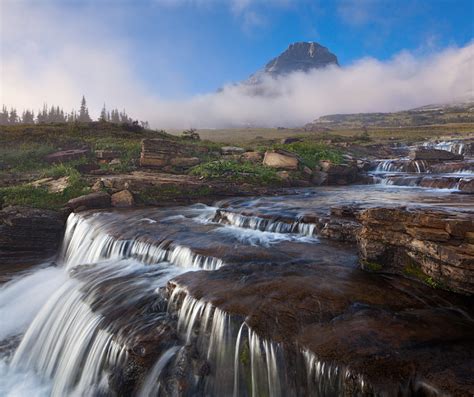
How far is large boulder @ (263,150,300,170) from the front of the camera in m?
26.6

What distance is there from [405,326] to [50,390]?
320 inches

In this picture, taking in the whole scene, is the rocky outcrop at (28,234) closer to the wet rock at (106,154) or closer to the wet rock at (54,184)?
the wet rock at (54,184)

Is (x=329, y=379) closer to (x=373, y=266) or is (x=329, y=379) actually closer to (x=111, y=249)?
(x=373, y=266)

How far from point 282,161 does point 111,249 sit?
1667cm

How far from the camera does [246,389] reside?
6.18m

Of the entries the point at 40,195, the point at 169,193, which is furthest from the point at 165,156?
the point at 40,195

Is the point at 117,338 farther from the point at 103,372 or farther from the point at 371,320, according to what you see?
the point at 371,320

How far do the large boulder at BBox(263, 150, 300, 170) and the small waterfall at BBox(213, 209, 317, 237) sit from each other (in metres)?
12.0

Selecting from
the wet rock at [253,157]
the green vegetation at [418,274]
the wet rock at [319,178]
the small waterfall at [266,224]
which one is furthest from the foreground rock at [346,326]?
the wet rock at [253,157]

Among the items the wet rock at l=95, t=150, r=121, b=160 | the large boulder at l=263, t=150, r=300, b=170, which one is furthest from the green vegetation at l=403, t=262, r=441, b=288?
the wet rock at l=95, t=150, r=121, b=160

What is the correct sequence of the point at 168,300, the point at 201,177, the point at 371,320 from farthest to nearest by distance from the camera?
the point at 201,177 < the point at 168,300 < the point at 371,320

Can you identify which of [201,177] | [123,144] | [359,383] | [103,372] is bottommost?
[103,372]

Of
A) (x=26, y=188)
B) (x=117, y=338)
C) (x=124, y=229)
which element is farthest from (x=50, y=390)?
(x=26, y=188)

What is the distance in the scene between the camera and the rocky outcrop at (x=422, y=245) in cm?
721
